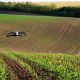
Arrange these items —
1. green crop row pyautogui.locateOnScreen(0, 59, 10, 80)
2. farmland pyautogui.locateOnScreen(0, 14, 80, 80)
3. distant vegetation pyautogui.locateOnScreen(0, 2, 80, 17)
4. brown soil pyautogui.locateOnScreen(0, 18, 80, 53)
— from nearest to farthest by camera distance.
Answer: green crop row pyautogui.locateOnScreen(0, 59, 10, 80) → farmland pyautogui.locateOnScreen(0, 14, 80, 80) → brown soil pyautogui.locateOnScreen(0, 18, 80, 53) → distant vegetation pyautogui.locateOnScreen(0, 2, 80, 17)

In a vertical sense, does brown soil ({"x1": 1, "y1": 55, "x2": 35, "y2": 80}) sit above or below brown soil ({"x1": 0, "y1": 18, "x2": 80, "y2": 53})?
above

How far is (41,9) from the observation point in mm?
61656

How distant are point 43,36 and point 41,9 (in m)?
27.8

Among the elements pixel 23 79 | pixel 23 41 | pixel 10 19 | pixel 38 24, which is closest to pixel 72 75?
pixel 23 79

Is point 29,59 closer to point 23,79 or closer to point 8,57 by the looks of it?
point 8,57

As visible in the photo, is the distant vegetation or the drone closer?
the drone

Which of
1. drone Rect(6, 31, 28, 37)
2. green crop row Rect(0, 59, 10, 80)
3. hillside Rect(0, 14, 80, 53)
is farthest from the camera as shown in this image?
drone Rect(6, 31, 28, 37)

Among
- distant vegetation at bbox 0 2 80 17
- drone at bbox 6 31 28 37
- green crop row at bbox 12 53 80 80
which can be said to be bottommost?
distant vegetation at bbox 0 2 80 17

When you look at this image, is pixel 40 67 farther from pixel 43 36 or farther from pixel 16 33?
pixel 16 33

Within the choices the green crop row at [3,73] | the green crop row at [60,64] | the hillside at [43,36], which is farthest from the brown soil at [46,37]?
the green crop row at [3,73]

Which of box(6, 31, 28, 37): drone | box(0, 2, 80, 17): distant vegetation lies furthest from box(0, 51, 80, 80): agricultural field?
box(0, 2, 80, 17): distant vegetation

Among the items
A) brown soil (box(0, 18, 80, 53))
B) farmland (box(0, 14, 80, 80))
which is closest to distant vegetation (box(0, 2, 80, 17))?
farmland (box(0, 14, 80, 80))

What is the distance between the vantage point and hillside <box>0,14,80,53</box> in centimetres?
2992

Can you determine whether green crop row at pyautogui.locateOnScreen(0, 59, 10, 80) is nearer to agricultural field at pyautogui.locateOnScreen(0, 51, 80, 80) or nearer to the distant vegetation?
agricultural field at pyautogui.locateOnScreen(0, 51, 80, 80)
